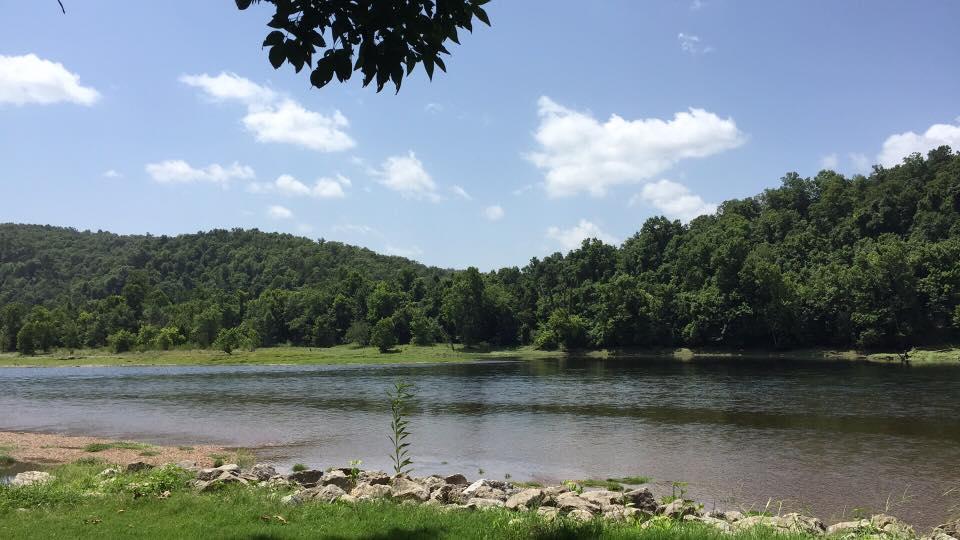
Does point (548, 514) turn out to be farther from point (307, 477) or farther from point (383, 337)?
point (383, 337)

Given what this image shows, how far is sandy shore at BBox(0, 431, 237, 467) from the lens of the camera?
85.4 feet

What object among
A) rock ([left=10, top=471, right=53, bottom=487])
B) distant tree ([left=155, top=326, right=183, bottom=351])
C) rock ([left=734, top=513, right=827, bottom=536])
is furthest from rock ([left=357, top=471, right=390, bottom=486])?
distant tree ([left=155, top=326, right=183, bottom=351])

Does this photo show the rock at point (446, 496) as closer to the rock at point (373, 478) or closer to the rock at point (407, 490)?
the rock at point (407, 490)

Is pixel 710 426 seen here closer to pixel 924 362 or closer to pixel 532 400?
pixel 532 400

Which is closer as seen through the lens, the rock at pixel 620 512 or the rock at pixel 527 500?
the rock at pixel 620 512

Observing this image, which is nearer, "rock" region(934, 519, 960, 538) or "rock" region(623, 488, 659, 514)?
"rock" region(934, 519, 960, 538)

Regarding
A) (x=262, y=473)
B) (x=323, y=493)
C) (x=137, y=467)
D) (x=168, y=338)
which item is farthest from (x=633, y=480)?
(x=168, y=338)

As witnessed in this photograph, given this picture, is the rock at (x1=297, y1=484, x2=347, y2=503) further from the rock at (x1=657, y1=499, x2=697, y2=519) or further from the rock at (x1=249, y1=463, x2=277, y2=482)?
the rock at (x1=657, y1=499, x2=697, y2=519)

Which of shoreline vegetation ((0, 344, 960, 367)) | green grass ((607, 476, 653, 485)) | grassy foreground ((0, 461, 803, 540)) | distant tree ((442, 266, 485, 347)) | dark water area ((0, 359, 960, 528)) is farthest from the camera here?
distant tree ((442, 266, 485, 347))

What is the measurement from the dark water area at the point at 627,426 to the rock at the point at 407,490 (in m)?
7.60

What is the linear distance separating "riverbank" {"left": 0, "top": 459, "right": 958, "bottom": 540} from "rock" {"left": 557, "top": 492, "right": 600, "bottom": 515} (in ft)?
0.10

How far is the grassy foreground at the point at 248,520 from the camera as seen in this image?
9.68 m

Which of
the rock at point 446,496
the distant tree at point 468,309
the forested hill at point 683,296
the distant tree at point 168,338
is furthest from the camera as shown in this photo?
the distant tree at point 168,338

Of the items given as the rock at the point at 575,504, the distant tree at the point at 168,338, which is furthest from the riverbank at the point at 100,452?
the distant tree at the point at 168,338
